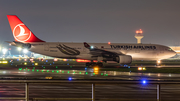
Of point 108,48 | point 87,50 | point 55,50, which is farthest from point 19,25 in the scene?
point 108,48

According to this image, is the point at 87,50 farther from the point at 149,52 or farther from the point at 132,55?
the point at 149,52

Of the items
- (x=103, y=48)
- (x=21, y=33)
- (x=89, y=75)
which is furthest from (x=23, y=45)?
(x=89, y=75)

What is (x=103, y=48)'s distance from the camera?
146 feet

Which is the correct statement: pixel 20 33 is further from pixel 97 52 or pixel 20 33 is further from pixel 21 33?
pixel 97 52

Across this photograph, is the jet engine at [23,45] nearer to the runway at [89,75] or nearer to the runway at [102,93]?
the runway at [89,75]

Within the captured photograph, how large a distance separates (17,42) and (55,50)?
19.3 ft

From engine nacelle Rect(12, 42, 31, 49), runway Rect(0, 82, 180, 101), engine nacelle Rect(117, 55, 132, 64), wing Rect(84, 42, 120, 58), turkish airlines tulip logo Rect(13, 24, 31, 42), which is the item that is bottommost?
runway Rect(0, 82, 180, 101)

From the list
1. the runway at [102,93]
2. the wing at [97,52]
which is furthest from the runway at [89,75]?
the wing at [97,52]

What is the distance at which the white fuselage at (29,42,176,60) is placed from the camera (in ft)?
141

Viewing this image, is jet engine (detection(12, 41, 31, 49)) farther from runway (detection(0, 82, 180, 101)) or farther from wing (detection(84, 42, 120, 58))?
runway (detection(0, 82, 180, 101))

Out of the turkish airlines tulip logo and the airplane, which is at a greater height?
the turkish airlines tulip logo

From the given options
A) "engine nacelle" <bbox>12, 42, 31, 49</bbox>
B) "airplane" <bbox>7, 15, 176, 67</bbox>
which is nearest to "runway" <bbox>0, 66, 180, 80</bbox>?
"engine nacelle" <bbox>12, 42, 31, 49</bbox>

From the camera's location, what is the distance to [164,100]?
10898mm

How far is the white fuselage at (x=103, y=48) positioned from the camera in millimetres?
43000
